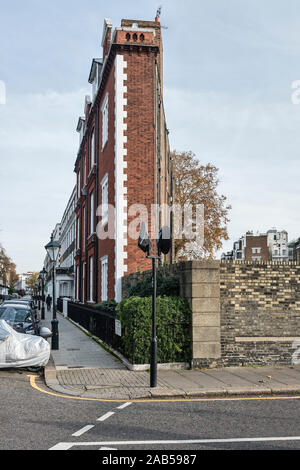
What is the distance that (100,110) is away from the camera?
26.2 metres

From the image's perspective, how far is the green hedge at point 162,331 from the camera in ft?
37.1

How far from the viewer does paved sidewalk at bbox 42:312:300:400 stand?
8.89 m

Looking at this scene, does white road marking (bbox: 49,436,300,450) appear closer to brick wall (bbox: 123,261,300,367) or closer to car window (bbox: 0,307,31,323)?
brick wall (bbox: 123,261,300,367)

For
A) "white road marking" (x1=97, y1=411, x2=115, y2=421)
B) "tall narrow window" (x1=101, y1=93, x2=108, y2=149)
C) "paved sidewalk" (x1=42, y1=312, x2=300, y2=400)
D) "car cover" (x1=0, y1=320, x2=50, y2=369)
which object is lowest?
"paved sidewalk" (x1=42, y1=312, x2=300, y2=400)

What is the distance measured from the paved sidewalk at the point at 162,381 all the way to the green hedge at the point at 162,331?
17.3 inches

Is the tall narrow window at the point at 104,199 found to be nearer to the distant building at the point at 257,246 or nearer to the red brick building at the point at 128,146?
the red brick building at the point at 128,146

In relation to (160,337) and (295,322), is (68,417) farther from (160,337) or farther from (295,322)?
(295,322)

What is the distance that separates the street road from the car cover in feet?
7.13

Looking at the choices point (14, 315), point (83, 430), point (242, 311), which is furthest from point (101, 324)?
point (83, 430)

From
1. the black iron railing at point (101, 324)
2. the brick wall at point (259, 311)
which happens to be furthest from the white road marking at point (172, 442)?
the black iron railing at point (101, 324)

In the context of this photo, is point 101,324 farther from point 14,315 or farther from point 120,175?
point 120,175

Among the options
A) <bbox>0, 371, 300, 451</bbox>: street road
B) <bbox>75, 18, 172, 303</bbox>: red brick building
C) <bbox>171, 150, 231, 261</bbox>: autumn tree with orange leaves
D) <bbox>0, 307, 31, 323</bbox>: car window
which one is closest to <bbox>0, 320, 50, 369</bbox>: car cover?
<bbox>0, 371, 300, 451</bbox>: street road

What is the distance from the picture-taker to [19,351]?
11.1 meters

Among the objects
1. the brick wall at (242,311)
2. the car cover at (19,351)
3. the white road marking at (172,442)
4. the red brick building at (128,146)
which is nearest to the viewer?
the white road marking at (172,442)
